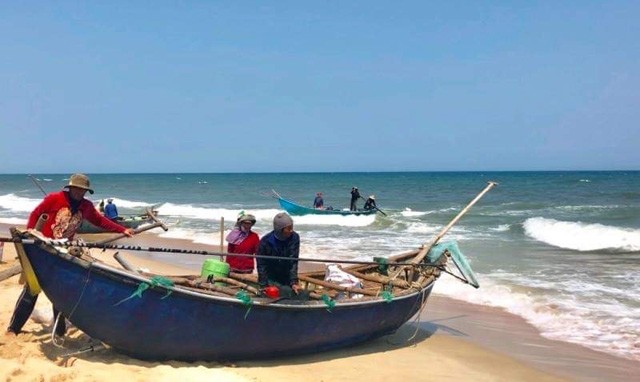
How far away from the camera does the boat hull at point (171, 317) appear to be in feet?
16.6

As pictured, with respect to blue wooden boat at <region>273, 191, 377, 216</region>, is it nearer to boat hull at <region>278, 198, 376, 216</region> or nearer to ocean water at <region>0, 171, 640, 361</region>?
boat hull at <region>278, 198, 376, 216</region>

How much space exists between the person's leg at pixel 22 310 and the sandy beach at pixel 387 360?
11 cm

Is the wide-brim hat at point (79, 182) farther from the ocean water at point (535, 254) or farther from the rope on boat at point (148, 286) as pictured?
the ocean water at point (535, 254)

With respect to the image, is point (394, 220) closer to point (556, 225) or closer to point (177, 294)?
point (556, 225)

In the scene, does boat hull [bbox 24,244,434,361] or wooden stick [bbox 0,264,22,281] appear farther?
wooden stick [bbox 0,264,22,281]

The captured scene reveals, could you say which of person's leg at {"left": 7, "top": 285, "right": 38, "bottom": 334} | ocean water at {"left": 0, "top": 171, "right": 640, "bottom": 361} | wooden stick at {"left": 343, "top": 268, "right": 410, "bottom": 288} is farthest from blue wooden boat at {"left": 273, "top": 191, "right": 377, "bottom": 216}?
person's leg at {"left": 7, "top": 285, "right": 38, "bottom": 334}

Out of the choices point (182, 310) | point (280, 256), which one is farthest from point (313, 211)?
point (182, 310)

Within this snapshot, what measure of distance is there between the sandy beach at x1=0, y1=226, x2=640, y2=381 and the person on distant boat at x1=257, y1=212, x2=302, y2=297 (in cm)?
83

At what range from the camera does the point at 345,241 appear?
61.4ft

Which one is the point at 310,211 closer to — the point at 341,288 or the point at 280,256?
the point at 341,288

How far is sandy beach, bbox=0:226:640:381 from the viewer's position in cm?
521

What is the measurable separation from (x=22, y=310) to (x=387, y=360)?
13.4 feet

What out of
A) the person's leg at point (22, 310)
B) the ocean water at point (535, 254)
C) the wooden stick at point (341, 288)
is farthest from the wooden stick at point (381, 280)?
the person's leg at point (22, 310)

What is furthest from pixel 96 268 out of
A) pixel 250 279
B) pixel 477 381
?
pixel 477 381
